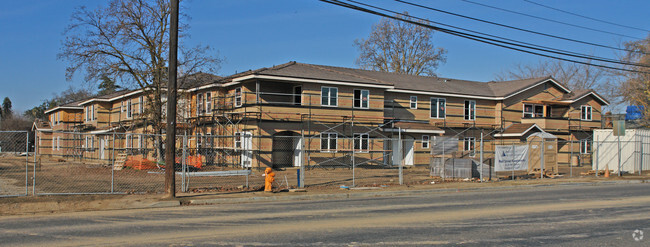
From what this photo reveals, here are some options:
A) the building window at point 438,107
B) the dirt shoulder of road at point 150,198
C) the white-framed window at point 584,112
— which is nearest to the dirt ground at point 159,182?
the dirt shoulder of road at point 150,198

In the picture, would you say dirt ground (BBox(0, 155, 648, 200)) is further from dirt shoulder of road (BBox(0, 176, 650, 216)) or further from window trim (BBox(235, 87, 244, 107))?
window trim (BBox(235, 87, 244, 107))

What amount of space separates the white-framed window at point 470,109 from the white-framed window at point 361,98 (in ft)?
34.0

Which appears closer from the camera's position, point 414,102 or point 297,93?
point 297,93

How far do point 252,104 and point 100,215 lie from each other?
688 inches

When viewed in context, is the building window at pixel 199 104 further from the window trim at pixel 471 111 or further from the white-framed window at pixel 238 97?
the window trim at pixel 471 111

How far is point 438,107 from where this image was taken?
37.8m

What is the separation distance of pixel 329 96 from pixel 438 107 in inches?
398

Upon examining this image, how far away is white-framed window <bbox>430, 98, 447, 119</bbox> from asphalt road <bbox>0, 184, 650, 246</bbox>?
22.2 meters

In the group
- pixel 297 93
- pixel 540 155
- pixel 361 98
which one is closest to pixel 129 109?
pixel 297 93

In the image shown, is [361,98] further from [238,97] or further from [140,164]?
[140,164]

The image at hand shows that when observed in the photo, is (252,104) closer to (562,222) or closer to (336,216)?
(336,216)

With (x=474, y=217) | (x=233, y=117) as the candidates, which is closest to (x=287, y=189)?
(x=474, y=217)

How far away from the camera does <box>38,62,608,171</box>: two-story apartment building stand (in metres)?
30.3

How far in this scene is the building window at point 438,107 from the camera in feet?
124
